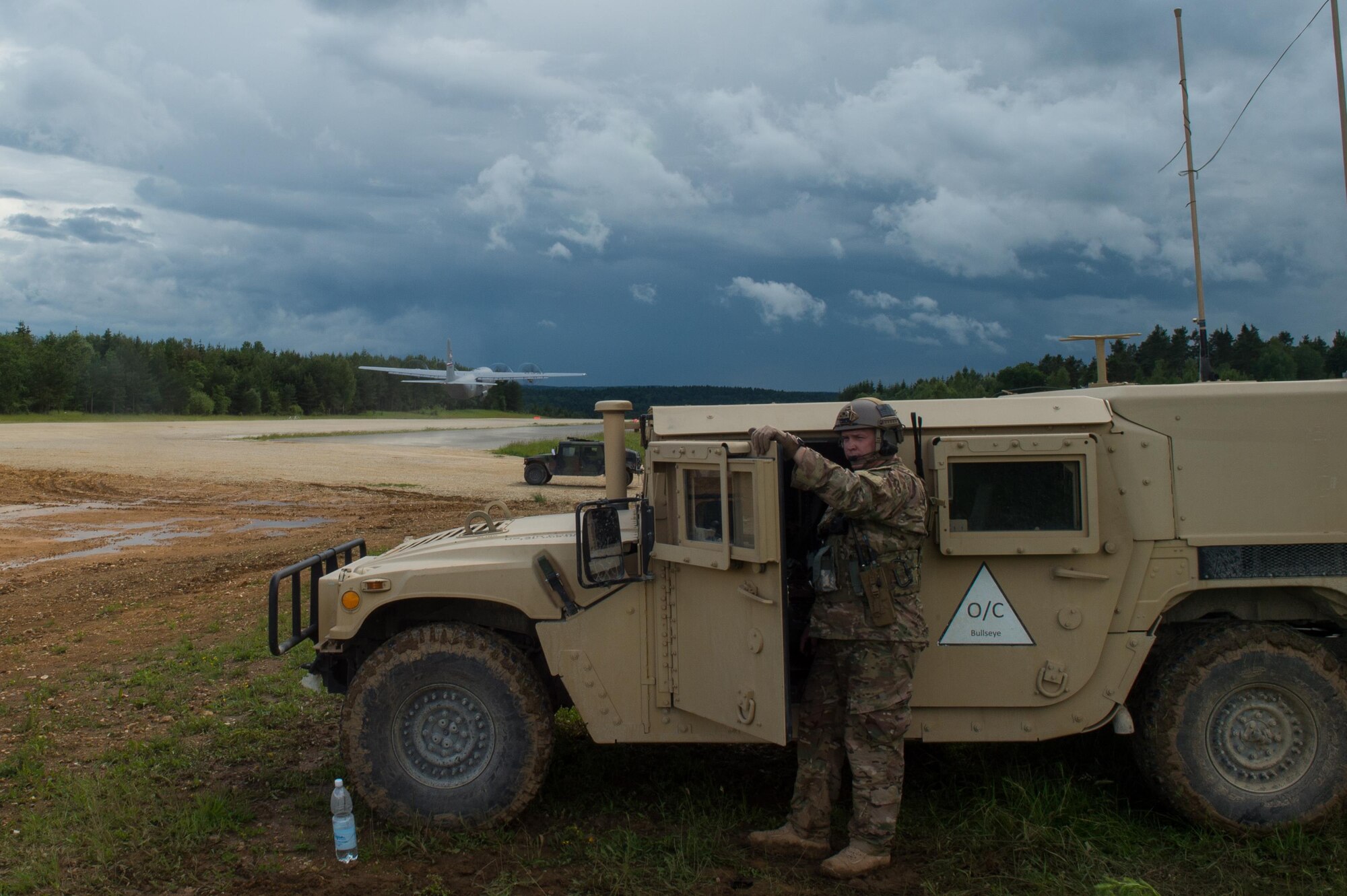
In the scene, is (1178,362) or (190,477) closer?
(1178,362)

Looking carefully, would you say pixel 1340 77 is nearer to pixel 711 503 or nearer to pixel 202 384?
pixel 711 503

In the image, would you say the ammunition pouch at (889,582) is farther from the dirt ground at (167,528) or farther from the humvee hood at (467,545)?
the dirt ground at (167,528)

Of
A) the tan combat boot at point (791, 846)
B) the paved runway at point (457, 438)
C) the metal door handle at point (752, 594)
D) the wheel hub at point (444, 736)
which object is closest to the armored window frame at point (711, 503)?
the metal door handle at point (752, 594)

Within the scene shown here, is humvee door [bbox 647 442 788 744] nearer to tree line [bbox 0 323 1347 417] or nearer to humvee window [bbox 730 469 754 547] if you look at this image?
humvee window [bbox 730 469 754 547]

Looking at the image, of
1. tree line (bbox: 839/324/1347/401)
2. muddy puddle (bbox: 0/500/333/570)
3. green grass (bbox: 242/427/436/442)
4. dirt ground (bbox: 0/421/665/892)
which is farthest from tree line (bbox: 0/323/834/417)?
tree line (bbox: 839/324/1347/401)

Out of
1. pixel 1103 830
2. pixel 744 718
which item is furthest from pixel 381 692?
pixel 1103 830

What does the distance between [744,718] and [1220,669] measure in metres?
2.06

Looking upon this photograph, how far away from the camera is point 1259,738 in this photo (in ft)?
15.2

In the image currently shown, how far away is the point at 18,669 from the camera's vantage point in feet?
28.0

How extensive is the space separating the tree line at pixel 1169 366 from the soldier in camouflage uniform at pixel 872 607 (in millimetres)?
3412

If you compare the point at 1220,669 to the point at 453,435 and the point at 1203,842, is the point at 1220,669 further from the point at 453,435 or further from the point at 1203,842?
the point at 453,435

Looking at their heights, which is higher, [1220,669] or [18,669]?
[1220,669]

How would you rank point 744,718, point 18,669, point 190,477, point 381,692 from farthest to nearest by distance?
point 190,477, point 18,669, point 381,692, point 744,718

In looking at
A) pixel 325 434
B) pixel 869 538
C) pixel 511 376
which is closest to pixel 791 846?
pixel 869 538
